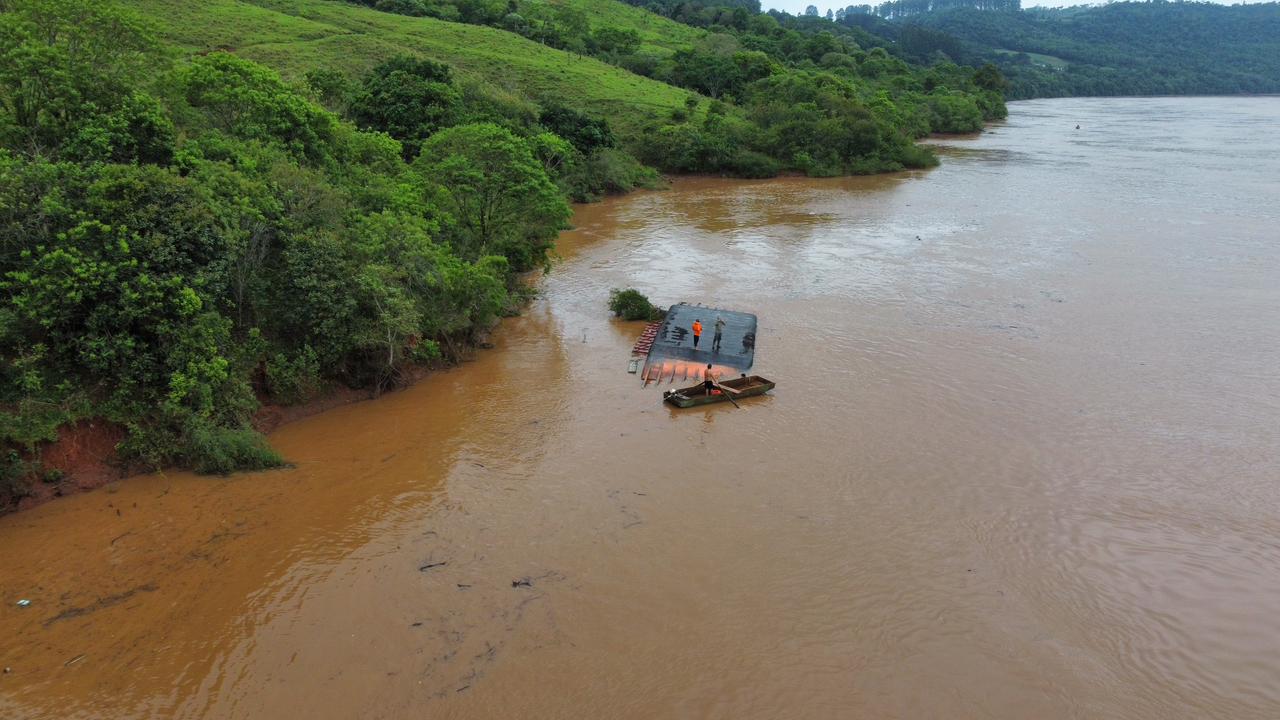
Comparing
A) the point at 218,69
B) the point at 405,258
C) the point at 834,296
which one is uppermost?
the point at 218,69

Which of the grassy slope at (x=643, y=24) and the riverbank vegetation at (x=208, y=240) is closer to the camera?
the riverbank vegetation at (x=208, y=240)

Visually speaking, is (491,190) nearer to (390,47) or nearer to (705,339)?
(705,339)

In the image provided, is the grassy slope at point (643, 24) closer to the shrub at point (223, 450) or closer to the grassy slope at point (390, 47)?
the grassy slope at point (390, 47)

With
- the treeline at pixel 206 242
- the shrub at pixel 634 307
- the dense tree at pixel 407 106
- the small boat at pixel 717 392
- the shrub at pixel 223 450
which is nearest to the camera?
the treeline at pixel 206 242

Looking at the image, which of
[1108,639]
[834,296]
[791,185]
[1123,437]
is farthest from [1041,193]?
[1108,639]

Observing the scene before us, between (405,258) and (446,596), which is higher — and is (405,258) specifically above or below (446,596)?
above

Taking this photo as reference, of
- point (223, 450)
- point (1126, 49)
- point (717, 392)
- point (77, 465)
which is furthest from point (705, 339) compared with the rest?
point (1126, 49)

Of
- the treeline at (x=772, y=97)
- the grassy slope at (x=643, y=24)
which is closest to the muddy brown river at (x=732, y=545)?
the treeline at (x=772, y=97)

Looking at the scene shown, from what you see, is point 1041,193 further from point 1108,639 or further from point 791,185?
point 1108,639
